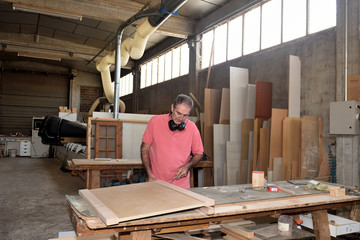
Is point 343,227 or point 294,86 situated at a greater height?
point 294,86

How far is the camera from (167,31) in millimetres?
7238

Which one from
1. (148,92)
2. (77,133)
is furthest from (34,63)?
(77,133)

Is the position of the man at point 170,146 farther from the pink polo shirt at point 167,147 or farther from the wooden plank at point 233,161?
the wooden plank at point 233,161

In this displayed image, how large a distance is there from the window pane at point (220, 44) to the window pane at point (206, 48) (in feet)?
0.92

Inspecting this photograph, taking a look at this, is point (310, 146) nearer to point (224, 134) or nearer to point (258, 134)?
point (258, 134)

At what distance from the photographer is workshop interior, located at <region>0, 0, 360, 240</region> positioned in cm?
182

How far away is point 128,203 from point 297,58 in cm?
378

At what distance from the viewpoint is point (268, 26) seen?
5.37m

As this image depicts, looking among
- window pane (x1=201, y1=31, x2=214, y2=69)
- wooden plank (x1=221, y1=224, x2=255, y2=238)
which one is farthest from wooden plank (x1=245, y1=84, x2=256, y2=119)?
wooden plank (x1=221, y1=224, x2=255, y2=238)

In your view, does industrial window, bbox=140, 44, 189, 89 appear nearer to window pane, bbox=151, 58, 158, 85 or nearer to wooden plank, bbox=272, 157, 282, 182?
window pane, bbox=151, 58, 158, 85

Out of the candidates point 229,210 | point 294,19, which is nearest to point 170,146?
point 229,210

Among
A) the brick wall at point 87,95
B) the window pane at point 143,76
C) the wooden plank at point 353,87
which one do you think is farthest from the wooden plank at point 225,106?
the brick wall at point 87,95

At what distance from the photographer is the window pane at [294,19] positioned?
4.71 m

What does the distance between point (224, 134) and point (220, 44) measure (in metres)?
2.57
